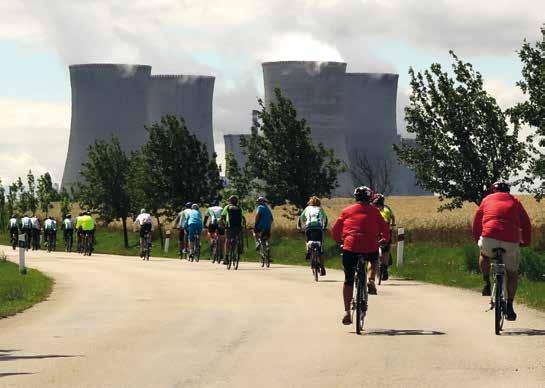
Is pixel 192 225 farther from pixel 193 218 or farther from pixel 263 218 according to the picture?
pixel 263 218

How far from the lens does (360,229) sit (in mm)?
14133

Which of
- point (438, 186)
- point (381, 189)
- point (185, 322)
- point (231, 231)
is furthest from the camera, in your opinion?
point (381, 189)

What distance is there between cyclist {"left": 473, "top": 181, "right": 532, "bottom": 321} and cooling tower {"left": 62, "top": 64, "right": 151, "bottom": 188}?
86.5 m

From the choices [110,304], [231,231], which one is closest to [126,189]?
[231,231]

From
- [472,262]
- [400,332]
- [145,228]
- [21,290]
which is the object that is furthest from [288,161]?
[400,332]

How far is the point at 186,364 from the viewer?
34.3 feet

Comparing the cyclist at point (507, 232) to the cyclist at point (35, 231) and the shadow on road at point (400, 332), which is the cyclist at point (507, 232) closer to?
the shadow on road at point (400, 332)

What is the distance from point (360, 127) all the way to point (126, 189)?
6415 cm

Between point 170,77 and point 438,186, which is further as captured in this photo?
point 170,77

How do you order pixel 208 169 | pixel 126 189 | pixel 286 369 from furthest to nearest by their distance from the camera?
pixel 126 189, pixel 208 169, pixel 286 369

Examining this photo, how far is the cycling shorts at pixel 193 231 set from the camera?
35.2m

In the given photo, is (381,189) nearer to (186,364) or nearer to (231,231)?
(231,231)

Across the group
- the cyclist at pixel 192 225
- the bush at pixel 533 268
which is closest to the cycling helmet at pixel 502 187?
the bush at pixel 533 268

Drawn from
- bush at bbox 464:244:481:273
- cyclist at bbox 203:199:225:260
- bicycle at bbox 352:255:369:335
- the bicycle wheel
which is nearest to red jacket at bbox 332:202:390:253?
bicycle at bbox 352:255:369:335
